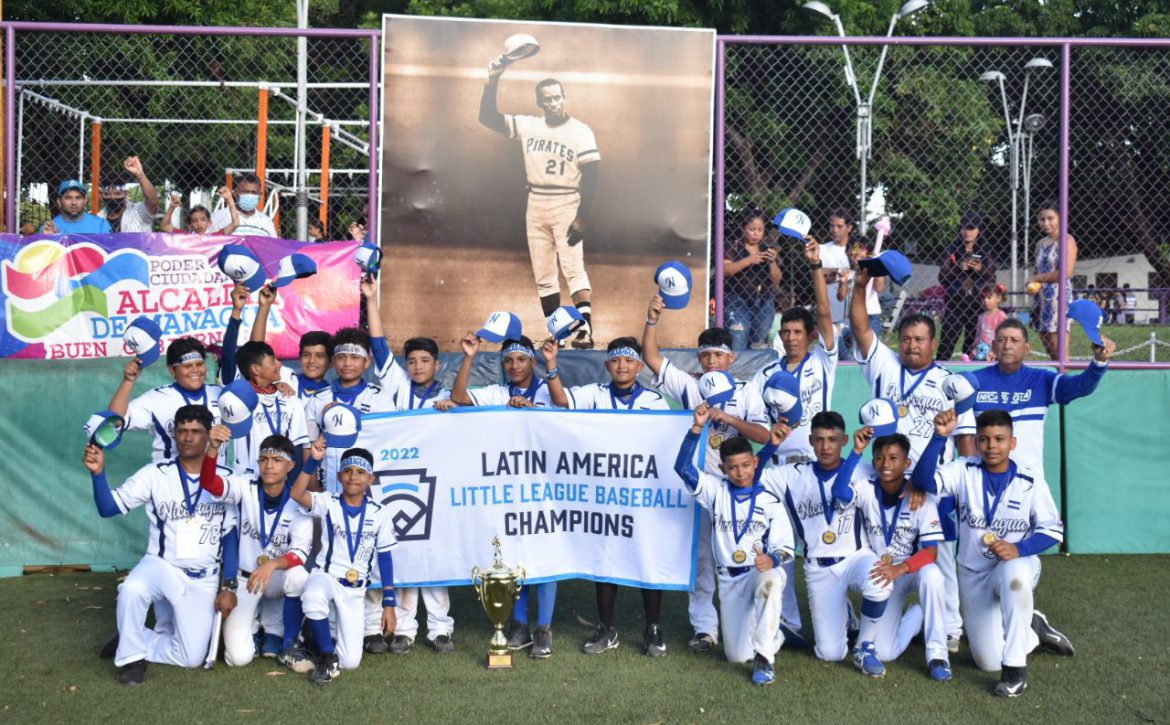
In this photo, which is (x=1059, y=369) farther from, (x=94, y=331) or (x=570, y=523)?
(x=94, y=331)

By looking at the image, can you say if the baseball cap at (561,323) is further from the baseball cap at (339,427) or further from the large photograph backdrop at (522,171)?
the large photograph backdrop at (522,171)

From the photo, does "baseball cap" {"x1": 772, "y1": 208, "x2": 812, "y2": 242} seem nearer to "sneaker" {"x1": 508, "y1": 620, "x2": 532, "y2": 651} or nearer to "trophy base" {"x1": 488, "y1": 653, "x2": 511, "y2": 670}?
"sneaker" {"x1": 508, "y1": 620, "x2": 532, "y2": 651}

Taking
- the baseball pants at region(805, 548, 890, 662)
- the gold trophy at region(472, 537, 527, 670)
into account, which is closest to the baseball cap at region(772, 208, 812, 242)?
the baseball pants at region(805, 548, 890, 662)

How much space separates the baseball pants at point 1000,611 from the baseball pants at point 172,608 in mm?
4548

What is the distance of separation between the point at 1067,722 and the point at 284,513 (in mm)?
4564

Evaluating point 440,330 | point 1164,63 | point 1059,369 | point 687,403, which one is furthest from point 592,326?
point 1164,63

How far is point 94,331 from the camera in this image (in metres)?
9.67

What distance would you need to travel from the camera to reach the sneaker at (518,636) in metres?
7.49

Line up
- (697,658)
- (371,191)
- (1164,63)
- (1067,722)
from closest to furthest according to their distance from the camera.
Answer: (1067,722) → (697,658) → (371,191) → (1164,63)

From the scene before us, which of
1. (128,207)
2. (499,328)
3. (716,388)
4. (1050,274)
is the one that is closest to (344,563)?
(499,328)

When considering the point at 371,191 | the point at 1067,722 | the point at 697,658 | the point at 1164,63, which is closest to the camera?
the point at 1067,722

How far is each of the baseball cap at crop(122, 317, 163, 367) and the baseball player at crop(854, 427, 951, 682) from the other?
177 inches

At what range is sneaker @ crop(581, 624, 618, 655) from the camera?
7.45 meters

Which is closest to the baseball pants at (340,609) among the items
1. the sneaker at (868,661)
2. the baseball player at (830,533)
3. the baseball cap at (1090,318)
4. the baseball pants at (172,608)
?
the baseball pants at (172,608)
